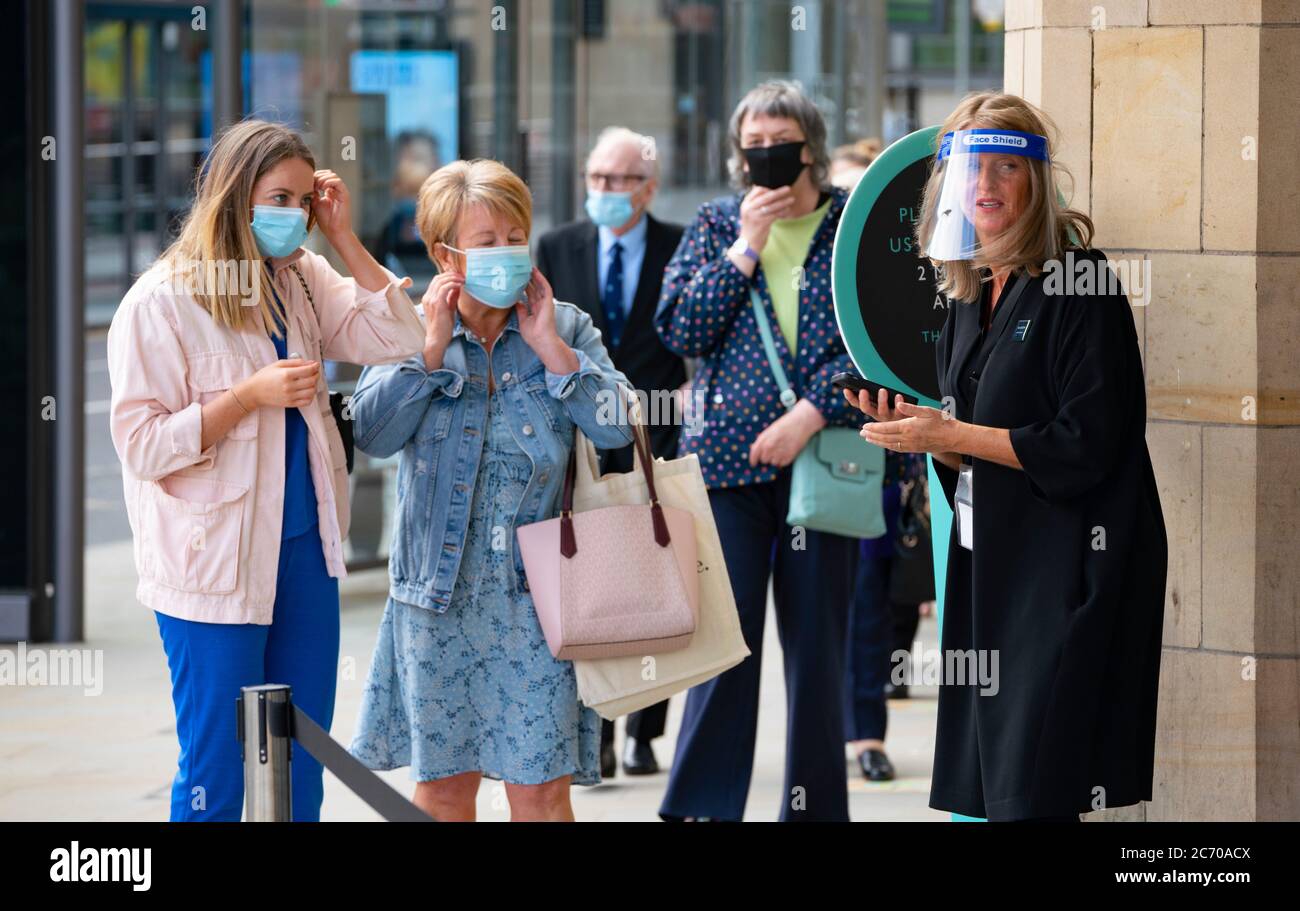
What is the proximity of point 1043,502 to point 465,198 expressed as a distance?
1.40 metres

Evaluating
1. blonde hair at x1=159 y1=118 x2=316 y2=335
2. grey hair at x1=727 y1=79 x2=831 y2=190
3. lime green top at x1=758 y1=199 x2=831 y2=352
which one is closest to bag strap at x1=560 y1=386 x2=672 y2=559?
blonde hair at x1=159 y1=118 x2=316 y2=335

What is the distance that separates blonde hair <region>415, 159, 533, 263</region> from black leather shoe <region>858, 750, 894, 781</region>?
2.72 meters

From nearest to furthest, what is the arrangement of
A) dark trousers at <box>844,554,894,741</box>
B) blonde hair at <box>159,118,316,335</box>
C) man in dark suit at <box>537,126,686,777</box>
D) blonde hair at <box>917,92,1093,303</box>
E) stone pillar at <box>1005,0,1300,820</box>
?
blonde hair at <box>917,92,1093,303</box>
blonde hair at <box>159,118,316,335</box>
stone pillar at <box>1005,0,1300,820</box>
man in dark suit at <box>537,126,686,777</box>
dark trousers at <box>844,554,894,741</box>

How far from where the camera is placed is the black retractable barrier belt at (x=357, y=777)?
10.0 feet

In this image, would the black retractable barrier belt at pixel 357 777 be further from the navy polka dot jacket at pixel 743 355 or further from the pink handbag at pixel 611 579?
the navy polka dot jacket at pixel 743 355

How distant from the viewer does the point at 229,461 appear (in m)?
3.75

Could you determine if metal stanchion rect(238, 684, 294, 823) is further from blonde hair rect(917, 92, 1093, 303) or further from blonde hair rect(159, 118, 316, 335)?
blonde hair rect(917, 92, 1093, 303)

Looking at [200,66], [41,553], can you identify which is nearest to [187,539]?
[41,553]

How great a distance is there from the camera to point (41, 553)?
775cm

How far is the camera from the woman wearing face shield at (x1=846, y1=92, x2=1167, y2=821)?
349 centimetres

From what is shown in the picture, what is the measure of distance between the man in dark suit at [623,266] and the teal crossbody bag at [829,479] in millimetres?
703

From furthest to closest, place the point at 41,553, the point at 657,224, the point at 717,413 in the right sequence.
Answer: the point at 41,553 → the point at 657,224 → the point at 717,413

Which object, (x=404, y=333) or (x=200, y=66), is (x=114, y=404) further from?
(x=200, y=66)
